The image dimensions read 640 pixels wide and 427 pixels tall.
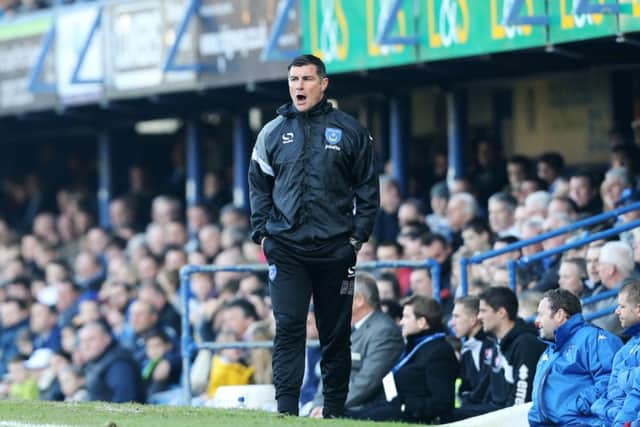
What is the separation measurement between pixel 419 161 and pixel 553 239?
5689mm

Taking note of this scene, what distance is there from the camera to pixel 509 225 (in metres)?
14.3

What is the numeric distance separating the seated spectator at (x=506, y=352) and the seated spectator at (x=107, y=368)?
4.69m

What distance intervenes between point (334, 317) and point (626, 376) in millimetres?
1625

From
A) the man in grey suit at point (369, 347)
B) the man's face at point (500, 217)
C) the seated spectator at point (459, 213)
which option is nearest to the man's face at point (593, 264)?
the man in grey suit at point (369, 347)

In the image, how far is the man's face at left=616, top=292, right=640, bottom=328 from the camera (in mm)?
9617

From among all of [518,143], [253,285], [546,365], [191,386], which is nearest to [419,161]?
[518,143]

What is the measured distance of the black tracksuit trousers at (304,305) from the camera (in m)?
9.49

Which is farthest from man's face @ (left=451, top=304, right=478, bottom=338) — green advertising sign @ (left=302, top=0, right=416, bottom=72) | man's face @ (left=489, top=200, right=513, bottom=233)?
green advertising sign @ (left=302, top=0, right=416, bottom=72)

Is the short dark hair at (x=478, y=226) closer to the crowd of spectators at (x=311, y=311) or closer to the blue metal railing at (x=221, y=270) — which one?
the crowd of spectators at (x=311, y=311)

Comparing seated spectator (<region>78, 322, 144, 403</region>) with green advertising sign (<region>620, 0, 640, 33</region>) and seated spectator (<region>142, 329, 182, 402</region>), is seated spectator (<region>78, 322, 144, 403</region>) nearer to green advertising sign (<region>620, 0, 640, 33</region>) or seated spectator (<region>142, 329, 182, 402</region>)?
seated spectator (<region>142, 329, 182, 402</region>)

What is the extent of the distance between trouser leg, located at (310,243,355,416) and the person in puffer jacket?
140 cm

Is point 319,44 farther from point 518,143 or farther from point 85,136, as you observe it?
point 85,136

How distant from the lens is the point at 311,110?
9.47m

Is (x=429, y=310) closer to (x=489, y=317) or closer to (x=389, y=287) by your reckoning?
(x=489, y=317)
